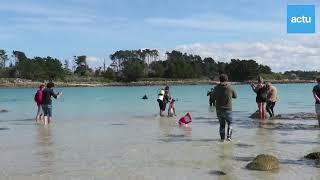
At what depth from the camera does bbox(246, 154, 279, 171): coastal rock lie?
32.7 ft

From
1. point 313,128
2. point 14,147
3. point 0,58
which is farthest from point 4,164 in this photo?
point 0,58

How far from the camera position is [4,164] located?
1105 centimetres

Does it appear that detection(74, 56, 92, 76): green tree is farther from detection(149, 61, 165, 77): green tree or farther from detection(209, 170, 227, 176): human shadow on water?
detection(209, 170, 227, 176): human shadow on water

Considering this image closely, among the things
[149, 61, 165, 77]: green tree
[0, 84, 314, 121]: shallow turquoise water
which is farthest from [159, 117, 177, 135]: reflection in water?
[149, 61, 165, 77]: green tree

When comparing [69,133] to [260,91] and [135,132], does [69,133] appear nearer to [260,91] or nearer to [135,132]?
[135,132]

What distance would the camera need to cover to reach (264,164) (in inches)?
393

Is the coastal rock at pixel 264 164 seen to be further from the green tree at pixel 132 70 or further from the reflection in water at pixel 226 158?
the green tree at pixel 132 70

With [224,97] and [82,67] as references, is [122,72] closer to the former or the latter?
[82,67]

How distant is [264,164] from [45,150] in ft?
18.9

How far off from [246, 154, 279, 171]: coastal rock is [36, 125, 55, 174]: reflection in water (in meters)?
3.97

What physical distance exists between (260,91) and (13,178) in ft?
40.8

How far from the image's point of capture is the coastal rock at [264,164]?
9.95 meters

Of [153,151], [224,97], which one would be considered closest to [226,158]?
[153,151]

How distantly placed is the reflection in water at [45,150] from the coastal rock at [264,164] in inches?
156
